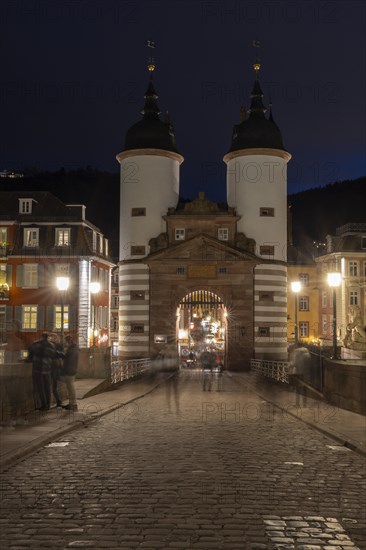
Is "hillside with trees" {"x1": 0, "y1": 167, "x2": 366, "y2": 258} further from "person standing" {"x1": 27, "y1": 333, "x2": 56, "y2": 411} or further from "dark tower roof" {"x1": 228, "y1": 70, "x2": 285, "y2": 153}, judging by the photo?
"person standing" {"x1": 27, "y1": 333, "x2": 56, "y2": 411}

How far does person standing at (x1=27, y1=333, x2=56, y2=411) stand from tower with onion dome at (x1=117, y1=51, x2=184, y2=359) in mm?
28413

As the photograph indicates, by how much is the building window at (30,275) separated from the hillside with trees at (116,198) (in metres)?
65.5

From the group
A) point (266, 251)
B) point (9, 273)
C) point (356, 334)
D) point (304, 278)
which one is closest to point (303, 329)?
point (304, 278)

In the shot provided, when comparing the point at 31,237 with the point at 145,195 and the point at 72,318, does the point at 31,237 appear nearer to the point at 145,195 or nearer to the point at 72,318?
the point at 72,318

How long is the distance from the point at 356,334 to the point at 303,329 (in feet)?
148

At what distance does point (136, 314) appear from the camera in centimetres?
4656

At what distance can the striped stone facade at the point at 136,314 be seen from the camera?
152ft

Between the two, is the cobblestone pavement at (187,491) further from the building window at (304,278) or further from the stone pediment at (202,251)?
the building window at (304,278)

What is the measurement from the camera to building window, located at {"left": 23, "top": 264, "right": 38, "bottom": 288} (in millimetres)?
51188

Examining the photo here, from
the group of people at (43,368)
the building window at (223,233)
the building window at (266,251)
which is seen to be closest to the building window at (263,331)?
the building window at (266,251)

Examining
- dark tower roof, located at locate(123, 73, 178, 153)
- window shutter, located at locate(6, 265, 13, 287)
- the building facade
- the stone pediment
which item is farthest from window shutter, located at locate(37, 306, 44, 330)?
dark tower roof, located at locate(123, 73, 178, 153)

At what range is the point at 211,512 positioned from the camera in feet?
27.6

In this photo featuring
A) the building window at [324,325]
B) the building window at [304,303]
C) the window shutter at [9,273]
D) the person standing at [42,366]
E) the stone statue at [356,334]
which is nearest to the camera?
the person standing at [42,366]

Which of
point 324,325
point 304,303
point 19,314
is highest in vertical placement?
point 304,303
